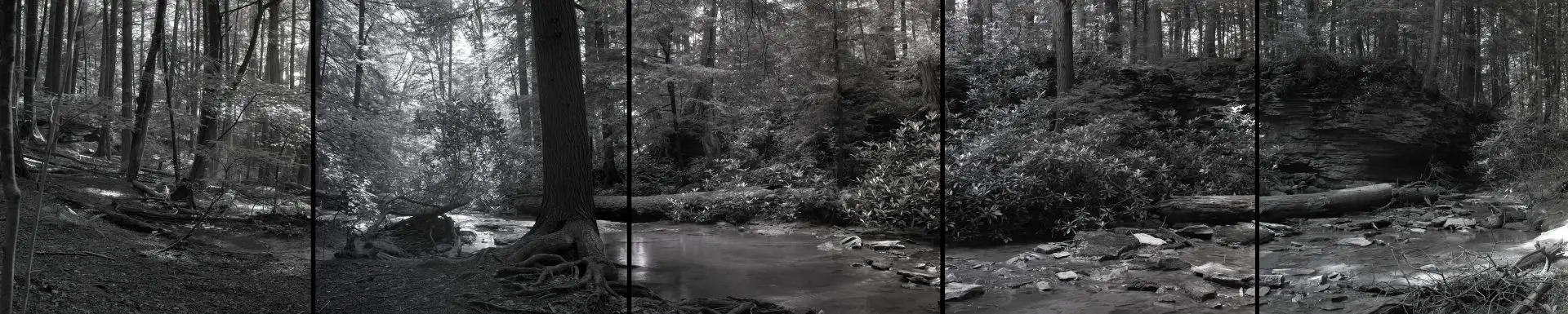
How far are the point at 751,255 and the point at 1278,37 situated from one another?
4.12 meters

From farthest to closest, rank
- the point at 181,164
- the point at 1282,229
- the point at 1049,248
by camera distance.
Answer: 1. the point at 181,164
2. the point at 1049,248
3. the point at 1282,229

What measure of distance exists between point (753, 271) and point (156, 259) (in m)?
3.61

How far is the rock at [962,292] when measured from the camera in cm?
436

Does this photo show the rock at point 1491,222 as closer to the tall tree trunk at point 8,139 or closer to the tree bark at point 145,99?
the tall tree trunk at point 8,139

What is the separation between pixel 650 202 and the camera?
6797mm

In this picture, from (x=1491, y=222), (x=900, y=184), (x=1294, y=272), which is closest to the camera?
(x=1491, y=222)

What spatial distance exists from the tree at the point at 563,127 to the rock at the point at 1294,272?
403 cm

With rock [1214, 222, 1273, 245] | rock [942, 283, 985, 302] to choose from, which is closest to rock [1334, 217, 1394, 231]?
rock [1214, 222, 1273, 245]

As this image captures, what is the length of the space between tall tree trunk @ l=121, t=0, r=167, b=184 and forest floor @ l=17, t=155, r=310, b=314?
1.01 ft

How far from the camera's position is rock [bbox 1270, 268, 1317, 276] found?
411cm

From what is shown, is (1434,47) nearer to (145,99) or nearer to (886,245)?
(886,245)

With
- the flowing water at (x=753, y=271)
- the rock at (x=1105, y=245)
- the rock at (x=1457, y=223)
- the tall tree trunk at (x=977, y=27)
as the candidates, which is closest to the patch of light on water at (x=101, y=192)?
the flowing water at (x=753, y=271)

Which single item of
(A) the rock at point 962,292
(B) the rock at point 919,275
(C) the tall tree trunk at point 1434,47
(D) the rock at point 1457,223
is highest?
(C) the tall tree trunk at point 1434,47

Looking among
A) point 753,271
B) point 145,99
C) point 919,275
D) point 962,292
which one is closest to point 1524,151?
point 962,292
